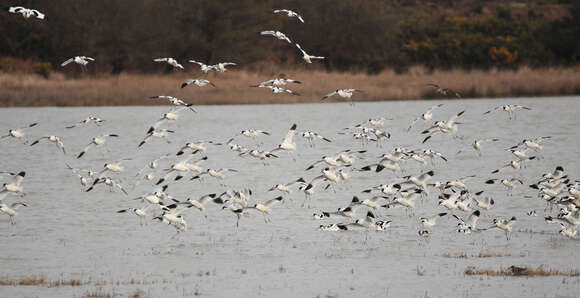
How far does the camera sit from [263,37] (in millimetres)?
55812

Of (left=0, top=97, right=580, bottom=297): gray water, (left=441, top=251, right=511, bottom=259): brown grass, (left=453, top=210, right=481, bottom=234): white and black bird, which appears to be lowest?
(left=0, top=97, right=580, bottom=297): gray water

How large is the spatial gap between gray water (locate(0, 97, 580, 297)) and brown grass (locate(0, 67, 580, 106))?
9.68 metres

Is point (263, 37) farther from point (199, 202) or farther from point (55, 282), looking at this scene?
point (55, 282)

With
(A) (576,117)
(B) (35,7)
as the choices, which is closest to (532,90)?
(A) (576,117)

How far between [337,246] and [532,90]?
92.8ft

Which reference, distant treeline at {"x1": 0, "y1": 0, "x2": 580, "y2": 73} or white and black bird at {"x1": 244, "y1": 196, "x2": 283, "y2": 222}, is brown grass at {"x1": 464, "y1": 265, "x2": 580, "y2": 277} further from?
distant treeline at {"x1": 0, "y1": 0, "x2": 580, "y2": 73}

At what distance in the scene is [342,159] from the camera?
790 inches

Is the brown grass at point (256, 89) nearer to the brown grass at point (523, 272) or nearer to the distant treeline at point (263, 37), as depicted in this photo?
the distant treeline at point (263, 37)

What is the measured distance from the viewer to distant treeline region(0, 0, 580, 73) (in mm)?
52188

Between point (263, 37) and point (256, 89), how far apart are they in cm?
1528

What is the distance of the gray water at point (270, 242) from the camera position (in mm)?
12625

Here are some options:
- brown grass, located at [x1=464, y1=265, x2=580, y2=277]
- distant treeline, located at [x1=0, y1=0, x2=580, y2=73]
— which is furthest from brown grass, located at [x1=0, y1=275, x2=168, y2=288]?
distant treeline, located at [x1=0, y1=0, x2=580, y2=73]

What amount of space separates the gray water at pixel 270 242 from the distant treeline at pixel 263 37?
21.9 metres

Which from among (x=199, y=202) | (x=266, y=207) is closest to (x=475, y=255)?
(x=266, y=207)
